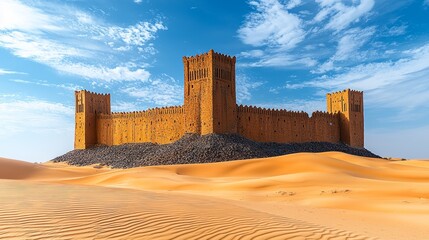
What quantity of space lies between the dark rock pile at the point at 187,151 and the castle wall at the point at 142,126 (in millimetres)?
1279

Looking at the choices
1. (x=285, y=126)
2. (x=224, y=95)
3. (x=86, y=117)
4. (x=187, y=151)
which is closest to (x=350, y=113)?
(x=285, y=126)

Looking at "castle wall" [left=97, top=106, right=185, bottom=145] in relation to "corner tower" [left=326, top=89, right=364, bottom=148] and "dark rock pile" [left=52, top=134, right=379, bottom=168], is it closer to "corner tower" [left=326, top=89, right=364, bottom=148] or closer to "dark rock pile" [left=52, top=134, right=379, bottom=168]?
"dark rock pile" [left=52, top=134, right=379, bottom=168]

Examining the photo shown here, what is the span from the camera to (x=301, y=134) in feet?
145

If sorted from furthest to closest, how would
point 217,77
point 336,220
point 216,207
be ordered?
1. point 217,77
2. point 336,220
3. point 216,207

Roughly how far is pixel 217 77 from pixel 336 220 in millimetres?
27387

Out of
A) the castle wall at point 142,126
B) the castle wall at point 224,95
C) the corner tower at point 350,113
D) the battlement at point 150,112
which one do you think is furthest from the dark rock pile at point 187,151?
the corner tower at point 350,113

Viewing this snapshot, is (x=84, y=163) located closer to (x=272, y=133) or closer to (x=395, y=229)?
(x=272, y=133)

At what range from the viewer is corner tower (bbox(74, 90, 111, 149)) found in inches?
1833

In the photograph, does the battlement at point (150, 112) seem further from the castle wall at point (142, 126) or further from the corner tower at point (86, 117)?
the corner tower at point (86, 117)

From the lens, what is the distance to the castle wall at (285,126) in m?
39.0

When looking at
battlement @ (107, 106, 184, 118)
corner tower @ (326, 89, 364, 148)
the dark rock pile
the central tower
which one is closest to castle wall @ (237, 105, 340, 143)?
corner tower @ (326, 89, 364, 148)

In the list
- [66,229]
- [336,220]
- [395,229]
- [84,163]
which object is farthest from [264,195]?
[84,163]

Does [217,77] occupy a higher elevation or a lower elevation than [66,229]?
higher

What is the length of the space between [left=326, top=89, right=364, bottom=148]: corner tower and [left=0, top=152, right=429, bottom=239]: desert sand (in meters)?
29.8
